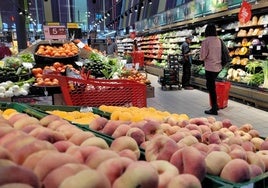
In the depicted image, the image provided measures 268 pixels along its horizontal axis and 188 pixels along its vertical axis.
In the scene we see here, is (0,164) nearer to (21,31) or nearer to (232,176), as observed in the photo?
(232,176)

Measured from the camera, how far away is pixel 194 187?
984 millimetres

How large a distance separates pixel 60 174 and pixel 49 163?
9cm

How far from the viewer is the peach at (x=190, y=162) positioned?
114 centimetres

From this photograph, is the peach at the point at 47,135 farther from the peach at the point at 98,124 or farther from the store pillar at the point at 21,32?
the store pillar at the point at 21,32

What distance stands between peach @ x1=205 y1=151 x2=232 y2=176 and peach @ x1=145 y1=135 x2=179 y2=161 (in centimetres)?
14

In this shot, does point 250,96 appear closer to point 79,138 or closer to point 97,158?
point 79,138

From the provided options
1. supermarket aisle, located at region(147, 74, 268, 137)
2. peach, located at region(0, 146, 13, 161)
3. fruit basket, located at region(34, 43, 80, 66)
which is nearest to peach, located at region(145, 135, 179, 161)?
peach, located at region(0, 146, 13, 161)

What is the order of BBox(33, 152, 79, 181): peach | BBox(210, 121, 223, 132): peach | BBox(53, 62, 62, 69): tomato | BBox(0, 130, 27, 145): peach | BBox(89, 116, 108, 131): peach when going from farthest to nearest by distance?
Answer: BBox(53, 62, 62, 69): tomato
BBox(210, 121, 223, 132): peach
BBox(89, 116, 108, 131): peach
BBox(0, 130, 27, 145): peach
BBox(33, 152, 79, 181): peach

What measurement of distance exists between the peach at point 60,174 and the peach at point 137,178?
0.12 metres

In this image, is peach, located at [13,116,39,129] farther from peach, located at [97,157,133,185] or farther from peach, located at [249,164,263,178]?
peach, located at [249,164,263,178]

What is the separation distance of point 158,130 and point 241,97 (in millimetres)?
6284

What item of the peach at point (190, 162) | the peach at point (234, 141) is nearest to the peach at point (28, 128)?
the peach at point (190, 162)

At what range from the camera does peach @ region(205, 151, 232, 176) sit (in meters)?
1.25

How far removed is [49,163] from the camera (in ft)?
3.10
